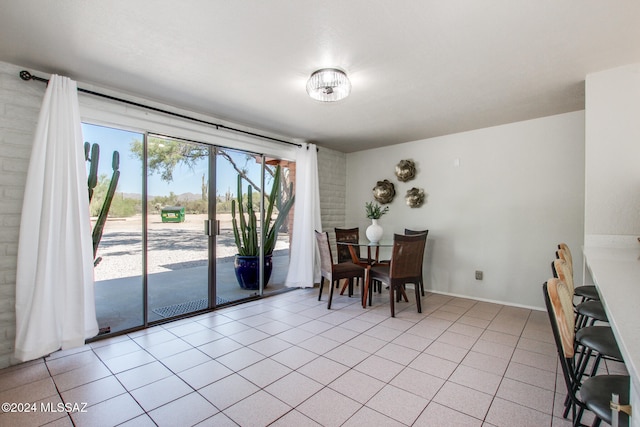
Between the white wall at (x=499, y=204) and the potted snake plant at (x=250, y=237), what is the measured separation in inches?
75.7

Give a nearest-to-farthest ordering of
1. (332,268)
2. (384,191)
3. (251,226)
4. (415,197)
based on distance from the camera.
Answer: (332,268) → (251,226) → (415,197) → (384,191)

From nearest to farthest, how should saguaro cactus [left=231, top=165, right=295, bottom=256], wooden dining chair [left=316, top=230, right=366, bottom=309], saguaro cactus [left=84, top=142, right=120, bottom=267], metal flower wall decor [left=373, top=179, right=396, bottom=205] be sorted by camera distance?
1. saguaro cactus [left=84, top=142, right=120, bottom=267]
2. wooden dining chair [left=316, top=230, right=366, bottom=309]
3. saguaro cactus [left=231, top=165, right=295, bottom=256]
4. metal flower wall decor [left=373, top=179, right=396, bottom=205]

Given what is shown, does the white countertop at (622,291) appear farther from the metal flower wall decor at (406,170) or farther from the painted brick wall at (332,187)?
the painted brick wall at (332,187)

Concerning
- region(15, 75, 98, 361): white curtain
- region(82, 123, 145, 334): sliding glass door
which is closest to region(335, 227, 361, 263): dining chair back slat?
region(82, 123, 145, 334): sliding glass door

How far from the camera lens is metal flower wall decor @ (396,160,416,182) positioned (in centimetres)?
447

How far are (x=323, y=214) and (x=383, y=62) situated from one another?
3022 mm

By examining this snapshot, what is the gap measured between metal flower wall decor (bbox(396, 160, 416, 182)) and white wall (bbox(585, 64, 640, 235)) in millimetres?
2231

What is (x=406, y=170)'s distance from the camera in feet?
14.7

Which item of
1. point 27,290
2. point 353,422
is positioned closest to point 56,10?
point 27,290

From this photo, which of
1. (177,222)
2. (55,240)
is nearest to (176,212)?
(177,222)

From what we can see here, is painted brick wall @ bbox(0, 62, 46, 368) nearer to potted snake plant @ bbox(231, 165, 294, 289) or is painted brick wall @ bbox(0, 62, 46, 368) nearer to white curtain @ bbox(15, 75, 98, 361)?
white curtain @ bbox(15, 75, 98, 361)

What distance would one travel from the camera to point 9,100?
223 cm

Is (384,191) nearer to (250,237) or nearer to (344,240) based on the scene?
(344,240)

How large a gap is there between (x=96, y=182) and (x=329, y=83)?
7.76 feet
